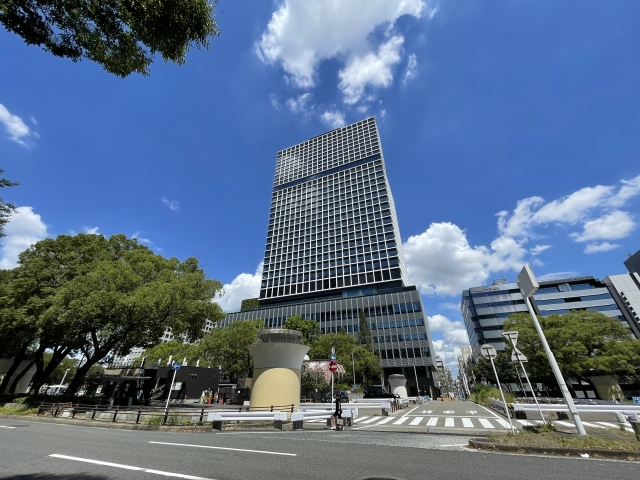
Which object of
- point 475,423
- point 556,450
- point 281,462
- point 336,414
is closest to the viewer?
point 281,462

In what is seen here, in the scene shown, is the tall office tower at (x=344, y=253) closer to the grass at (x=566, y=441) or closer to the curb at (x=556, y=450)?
the grass at (x=566, y=441)

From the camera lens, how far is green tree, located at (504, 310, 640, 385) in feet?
94.5

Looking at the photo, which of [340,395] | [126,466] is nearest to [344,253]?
[340,395]

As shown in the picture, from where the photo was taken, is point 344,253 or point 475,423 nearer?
point 475,423

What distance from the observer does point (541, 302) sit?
216ft

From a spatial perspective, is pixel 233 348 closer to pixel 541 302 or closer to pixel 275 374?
pixel 275 374

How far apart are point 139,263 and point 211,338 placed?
1997 centimetres

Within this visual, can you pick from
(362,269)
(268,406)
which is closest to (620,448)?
(268,406)

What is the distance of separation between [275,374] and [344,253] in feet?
226

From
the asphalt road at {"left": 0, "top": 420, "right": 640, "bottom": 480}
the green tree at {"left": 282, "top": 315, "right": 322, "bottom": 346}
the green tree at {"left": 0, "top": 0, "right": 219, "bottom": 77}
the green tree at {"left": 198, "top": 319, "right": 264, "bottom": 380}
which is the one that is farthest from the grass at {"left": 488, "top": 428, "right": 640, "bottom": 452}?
the green tree at {"left": 282, "top": 315, "right": 322, "bottom": 346}

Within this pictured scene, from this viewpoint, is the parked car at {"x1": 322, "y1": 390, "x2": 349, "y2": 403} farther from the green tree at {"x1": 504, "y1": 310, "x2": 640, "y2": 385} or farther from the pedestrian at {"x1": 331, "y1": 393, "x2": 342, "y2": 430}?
the green tree at {"x1": 504, "y1": 310, "x2": 640, "y2": 385}

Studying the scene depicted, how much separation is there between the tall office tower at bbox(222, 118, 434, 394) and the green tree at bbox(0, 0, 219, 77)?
64.2 m

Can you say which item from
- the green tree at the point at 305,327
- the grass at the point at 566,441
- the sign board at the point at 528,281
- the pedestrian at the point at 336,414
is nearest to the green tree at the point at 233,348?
the green tree at the point at 305,327

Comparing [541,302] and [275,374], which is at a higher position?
[541,302]
